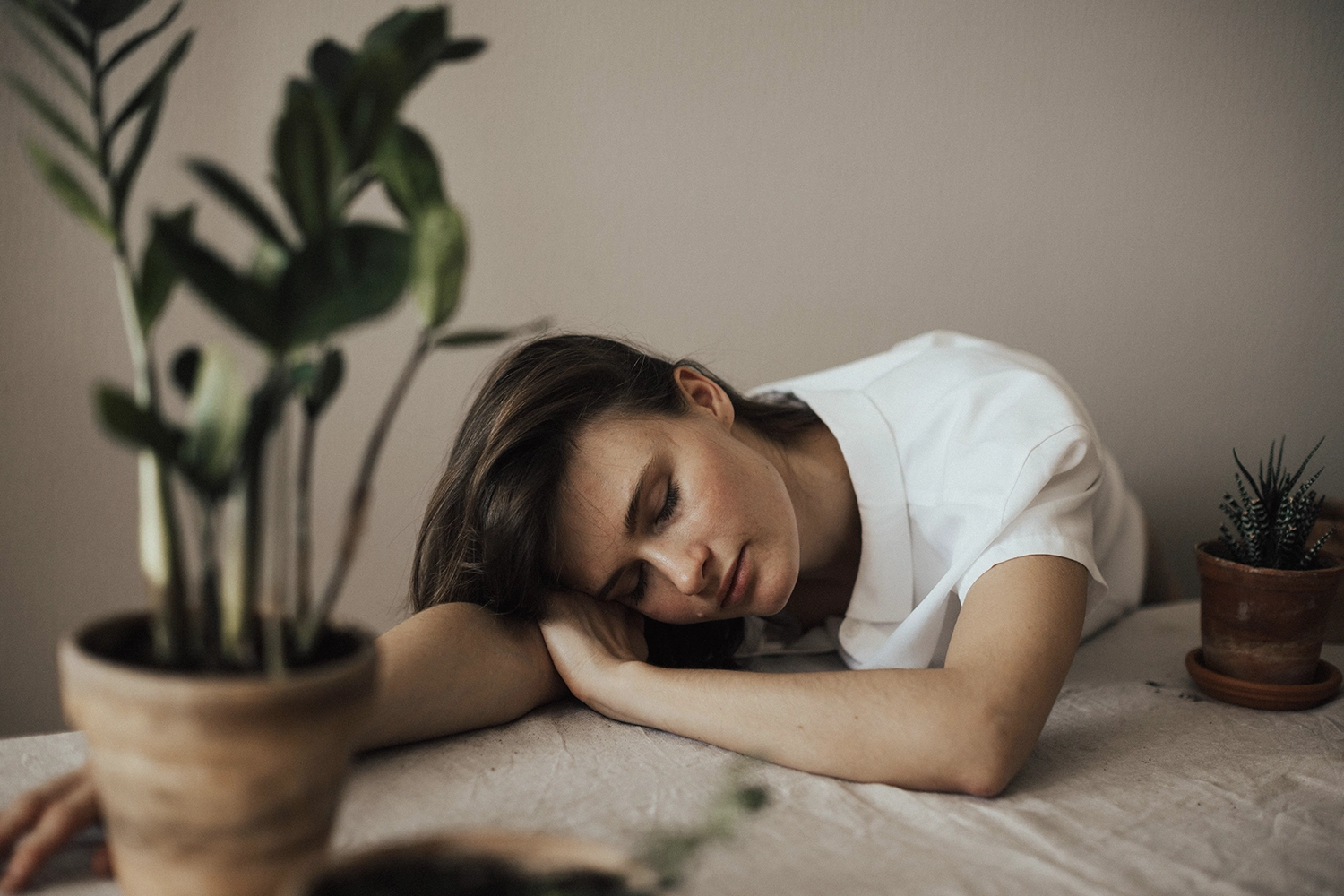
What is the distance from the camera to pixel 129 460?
56.9 inches

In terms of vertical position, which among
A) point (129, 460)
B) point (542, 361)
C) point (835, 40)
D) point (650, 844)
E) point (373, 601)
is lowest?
point (373, 601)

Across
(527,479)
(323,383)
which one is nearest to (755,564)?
(527,479)

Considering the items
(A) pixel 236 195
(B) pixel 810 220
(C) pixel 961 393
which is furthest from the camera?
(B) pixel 810 220

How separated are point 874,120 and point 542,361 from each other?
3.03ft

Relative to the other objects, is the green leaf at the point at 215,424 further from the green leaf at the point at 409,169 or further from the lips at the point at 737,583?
the lips at the point at 737,583

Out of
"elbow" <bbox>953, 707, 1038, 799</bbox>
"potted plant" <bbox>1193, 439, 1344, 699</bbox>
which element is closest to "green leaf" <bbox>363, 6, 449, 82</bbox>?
"elbow" <bbox>953, 707, 1038, 799</bbox>

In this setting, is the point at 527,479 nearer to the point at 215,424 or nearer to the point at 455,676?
the point at 455,676

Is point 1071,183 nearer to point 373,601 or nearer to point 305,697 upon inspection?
point 373,601

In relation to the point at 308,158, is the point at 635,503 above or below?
below

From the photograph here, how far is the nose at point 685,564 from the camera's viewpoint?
90 cm

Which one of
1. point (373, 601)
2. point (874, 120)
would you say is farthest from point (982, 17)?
point (373, 601)

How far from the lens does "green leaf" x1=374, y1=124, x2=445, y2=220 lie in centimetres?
46

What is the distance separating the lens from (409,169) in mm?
463

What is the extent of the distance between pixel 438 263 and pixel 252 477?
0.45ft
